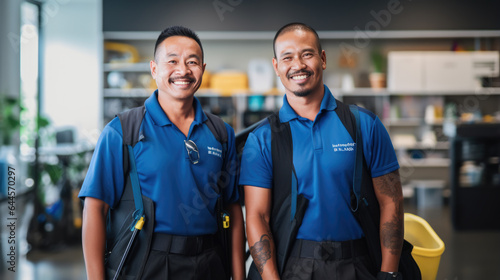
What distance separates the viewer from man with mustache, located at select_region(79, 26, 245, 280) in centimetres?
153

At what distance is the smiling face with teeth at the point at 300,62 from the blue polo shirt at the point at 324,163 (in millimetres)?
95

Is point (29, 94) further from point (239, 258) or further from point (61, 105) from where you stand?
point (239, 258)

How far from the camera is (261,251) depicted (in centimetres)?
160

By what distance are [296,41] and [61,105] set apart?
766 centimetres

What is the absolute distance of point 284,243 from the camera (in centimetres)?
161

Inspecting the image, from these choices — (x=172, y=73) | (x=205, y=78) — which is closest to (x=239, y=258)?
(x=172, y=73)

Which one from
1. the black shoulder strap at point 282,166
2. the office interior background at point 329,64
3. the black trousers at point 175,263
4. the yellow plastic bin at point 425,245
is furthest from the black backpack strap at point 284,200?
the office interior background at point 329,64

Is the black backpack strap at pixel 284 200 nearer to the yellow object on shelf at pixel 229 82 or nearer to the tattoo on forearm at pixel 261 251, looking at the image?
the tattoo on forearm at pixel 261 251

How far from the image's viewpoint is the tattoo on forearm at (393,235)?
1.64 metres

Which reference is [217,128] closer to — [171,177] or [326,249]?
[171,177]

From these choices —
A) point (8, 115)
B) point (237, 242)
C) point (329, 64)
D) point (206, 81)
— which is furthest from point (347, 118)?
point (329, 64)

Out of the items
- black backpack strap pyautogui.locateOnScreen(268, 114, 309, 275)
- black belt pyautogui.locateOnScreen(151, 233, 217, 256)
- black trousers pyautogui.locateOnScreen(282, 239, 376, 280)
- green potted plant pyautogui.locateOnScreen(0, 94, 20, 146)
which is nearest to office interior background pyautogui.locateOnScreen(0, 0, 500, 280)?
green potted plant pyautogui.locateOnScreen(0, 94, 20, 146)

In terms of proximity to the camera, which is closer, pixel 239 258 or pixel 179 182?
pixel 179 182

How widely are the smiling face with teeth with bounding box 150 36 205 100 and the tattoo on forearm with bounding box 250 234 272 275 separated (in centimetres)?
58
